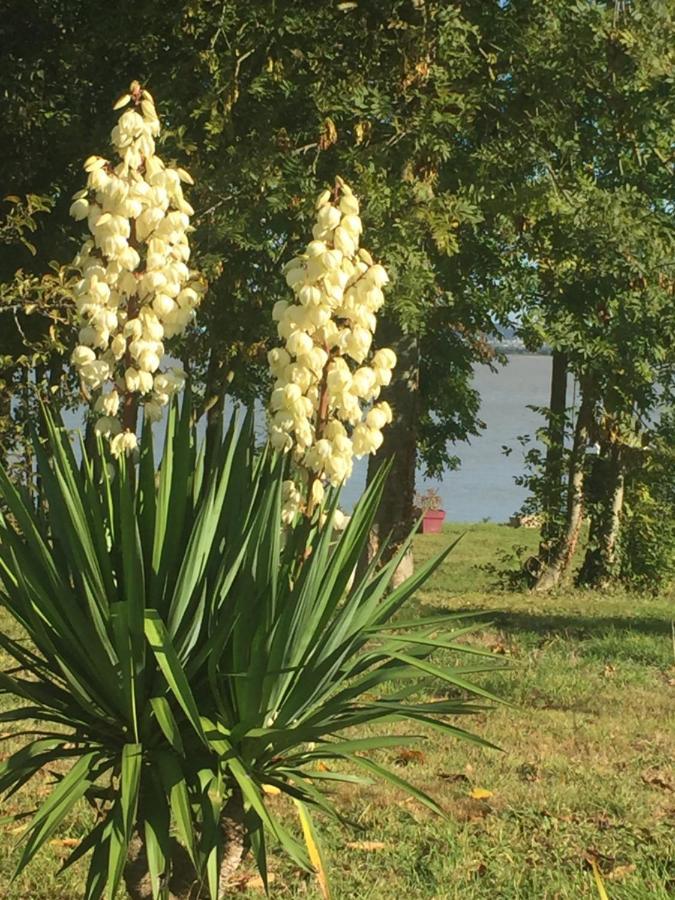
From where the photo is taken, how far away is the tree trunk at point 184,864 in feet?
10.4

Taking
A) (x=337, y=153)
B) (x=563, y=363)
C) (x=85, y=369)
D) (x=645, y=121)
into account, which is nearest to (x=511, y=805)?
(x=85, y=369)

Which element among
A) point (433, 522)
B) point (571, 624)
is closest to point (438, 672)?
point (571, 624)

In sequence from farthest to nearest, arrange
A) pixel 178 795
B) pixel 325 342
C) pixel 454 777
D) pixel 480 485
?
pixel 480 485 → pixel 454 777 → pixel 325 342 → pixel 178 795

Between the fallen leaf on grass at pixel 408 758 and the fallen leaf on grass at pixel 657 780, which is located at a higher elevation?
the fallen leaf on grass at pixel 657 780

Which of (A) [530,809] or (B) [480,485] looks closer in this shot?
(A) [530,809]

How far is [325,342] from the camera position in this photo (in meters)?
3.84

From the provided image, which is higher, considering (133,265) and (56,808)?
(133,265)

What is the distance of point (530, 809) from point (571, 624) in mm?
5206

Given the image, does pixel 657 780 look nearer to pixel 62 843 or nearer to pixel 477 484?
pixel 62 843

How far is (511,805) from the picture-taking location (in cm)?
474

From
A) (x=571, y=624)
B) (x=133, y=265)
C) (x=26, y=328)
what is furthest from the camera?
(x=26, y=328)

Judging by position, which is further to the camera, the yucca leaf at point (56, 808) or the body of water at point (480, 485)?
the body of water at point (480, 485)

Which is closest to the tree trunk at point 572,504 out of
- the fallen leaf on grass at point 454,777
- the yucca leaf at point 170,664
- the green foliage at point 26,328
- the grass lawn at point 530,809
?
the green foliage at point 26,328

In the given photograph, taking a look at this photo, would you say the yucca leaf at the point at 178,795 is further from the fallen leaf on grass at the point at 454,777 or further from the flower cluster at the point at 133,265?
the fallen leaf on grass at the point at 454,777
